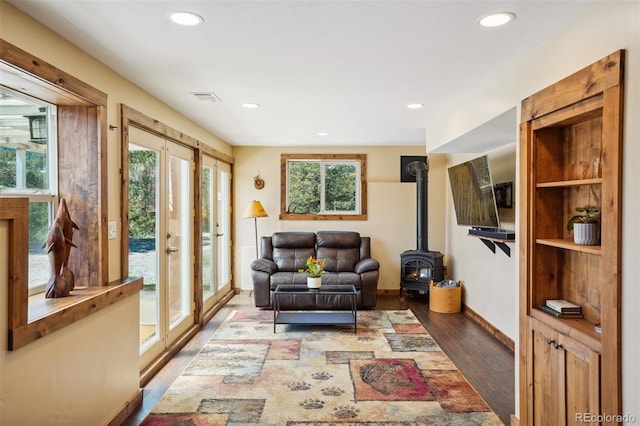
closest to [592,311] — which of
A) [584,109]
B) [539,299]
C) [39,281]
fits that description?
[539,299]

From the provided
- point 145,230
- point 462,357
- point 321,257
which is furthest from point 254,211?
point 462,357

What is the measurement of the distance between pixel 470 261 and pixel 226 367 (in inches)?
131

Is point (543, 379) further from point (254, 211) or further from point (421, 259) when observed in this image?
point (254, 211)

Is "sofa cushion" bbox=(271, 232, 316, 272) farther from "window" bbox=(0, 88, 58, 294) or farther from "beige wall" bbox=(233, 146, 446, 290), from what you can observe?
"window" bbox=(0, 88, 58, 294)

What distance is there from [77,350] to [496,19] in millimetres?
2790

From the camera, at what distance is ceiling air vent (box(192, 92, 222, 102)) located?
131 inches

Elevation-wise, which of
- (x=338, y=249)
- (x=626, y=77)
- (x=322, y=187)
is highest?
(x=626, y=77)

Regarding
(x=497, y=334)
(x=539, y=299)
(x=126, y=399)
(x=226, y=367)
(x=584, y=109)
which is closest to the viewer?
(x=584, y=109)

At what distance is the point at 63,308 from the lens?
2016 millimetres

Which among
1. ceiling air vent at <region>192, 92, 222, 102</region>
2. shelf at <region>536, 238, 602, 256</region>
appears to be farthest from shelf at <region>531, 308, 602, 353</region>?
ceiling air vent at <region>192, 92, 222, 102</region>

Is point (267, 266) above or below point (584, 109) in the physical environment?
below

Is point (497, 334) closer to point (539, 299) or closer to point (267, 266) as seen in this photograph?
point (539, 299)

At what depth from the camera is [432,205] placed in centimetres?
637

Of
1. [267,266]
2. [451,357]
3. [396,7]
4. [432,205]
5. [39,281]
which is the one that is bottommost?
[451,357]
